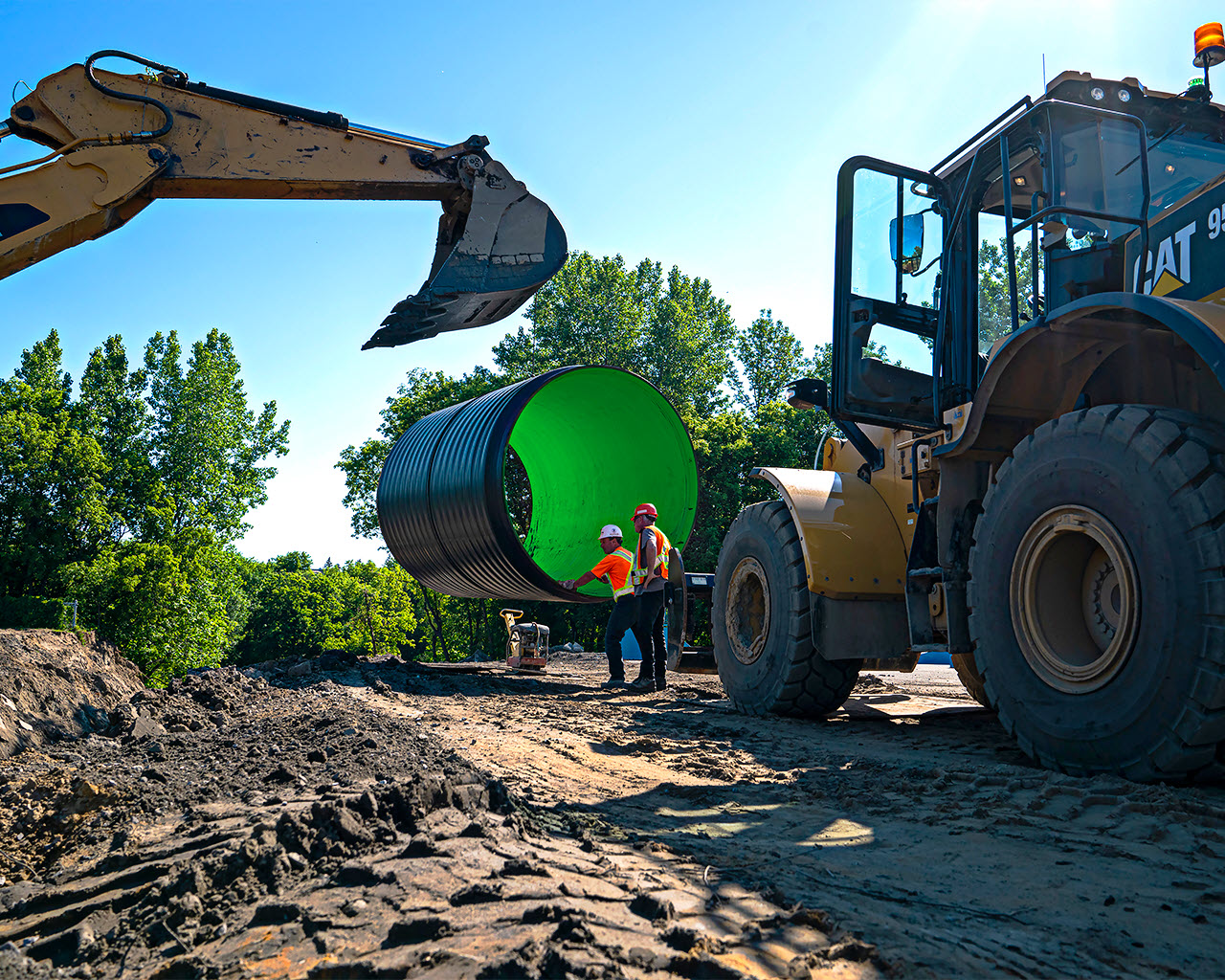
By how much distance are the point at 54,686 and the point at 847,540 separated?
500 centimetres

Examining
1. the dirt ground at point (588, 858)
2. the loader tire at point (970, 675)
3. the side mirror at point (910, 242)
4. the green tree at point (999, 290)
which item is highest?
the side mirror at point (910, 242)

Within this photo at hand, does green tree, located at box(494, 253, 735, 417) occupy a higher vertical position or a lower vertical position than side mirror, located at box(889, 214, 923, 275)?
higher

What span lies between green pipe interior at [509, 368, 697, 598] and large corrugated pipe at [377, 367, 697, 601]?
0.06 feet

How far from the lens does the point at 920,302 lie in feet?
18.0

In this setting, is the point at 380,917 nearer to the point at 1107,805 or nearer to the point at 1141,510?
the point at 1107,805

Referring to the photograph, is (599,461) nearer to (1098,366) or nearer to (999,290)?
(999,290)

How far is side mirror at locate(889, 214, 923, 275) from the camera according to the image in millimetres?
5465

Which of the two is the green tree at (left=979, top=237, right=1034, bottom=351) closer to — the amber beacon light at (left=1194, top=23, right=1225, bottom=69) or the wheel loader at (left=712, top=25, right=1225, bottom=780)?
the wheel loader at (left=712, top=25, right=1225, bottom=780)

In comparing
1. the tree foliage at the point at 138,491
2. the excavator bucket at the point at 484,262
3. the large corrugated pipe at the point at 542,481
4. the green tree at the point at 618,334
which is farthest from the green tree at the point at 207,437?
the excavator bucket at the point at 484,262

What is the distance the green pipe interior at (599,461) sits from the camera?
12.4 meters

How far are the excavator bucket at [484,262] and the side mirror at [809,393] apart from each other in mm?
2274

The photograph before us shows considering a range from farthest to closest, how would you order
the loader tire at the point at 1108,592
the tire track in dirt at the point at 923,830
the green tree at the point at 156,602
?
the green tree at the point at 156,602
the loader tire at the point at 1108,592
the tire track in dirt at the point at 923,830

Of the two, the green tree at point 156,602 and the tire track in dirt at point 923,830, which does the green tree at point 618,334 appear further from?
the tire track in dirt at point 923,830

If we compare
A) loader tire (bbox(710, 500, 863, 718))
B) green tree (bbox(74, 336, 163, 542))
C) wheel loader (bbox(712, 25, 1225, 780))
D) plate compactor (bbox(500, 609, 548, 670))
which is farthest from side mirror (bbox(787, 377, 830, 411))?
green tree (bbox(74, 336, 163, 542))
